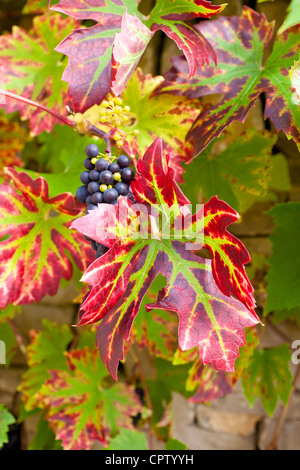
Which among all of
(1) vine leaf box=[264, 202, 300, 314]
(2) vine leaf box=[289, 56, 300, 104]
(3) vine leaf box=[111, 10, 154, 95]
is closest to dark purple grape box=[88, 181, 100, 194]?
(3) vine leaf box=[111, 10, 154, 95]

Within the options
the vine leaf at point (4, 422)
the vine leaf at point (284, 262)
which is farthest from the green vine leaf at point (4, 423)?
the vine leaf at point (284, 262)

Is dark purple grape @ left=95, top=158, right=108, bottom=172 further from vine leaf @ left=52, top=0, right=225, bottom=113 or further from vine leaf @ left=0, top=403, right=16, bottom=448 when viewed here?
vine leaf @ left=0, top=403, right=16, bottom=448

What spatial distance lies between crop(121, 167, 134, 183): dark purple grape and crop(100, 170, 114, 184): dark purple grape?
0.07 ft

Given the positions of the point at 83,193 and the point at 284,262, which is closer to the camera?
the point at 83,193

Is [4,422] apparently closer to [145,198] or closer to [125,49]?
[145,198]

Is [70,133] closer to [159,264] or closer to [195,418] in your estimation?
[159,264]

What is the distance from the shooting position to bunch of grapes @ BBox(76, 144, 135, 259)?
0.54m

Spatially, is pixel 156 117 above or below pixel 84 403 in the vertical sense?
above

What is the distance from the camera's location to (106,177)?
0.54 metres

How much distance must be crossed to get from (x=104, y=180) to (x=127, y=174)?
0.11 ft

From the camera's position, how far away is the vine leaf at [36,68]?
87 cm

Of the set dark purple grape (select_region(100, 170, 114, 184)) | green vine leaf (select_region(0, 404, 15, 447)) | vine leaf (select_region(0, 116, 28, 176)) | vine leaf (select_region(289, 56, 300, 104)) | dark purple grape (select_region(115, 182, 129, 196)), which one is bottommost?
green vine leaf (select_region(0, 404, 15, 447))

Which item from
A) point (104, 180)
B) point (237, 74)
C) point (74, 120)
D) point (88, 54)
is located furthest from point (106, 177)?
point (237, 74)

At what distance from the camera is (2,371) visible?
4.84ft
